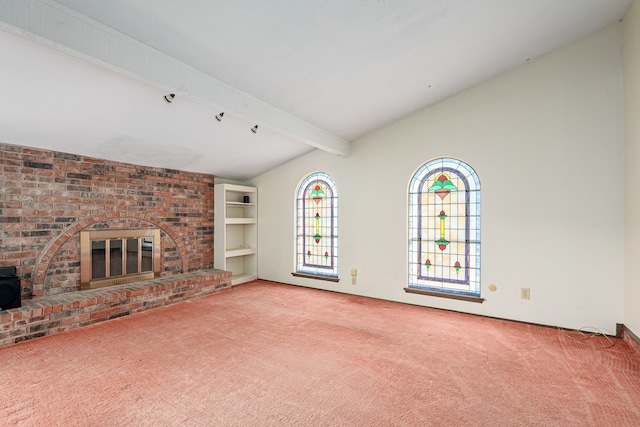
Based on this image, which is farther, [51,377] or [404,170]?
[404,170]

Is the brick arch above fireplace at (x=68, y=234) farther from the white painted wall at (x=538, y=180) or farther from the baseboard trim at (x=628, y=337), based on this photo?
the baseboard trim at (x=628, y=337)

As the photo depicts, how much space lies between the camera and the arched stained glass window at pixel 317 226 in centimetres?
526

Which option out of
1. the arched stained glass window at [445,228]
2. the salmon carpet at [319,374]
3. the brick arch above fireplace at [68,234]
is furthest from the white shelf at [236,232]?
the arched stained glass window at [445,228]

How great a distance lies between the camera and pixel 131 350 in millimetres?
2957

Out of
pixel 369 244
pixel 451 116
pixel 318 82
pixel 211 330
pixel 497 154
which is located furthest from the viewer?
pixel 369 244

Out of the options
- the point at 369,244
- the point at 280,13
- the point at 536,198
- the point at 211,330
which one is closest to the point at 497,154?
the point at 536,198

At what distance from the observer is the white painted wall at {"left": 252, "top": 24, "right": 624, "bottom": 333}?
3.30 metres

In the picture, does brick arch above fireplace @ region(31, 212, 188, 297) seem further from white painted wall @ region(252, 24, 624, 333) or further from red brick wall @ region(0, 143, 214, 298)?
white painted wall @ region(252, 24, 624, 333)

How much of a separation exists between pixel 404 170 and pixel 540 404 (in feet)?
9.95

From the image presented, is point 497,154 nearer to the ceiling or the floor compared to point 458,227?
nearer to the ceiling

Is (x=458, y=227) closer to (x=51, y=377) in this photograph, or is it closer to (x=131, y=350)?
(x=131, y=350)

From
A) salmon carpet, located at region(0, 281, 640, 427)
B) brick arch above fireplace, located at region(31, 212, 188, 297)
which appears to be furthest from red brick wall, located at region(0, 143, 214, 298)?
salmon carpet, located at region(0, 281, 640, 427)

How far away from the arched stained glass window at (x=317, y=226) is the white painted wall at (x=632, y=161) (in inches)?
138

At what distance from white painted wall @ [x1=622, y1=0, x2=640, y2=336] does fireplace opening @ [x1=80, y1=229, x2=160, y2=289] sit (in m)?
5.89
